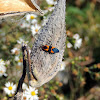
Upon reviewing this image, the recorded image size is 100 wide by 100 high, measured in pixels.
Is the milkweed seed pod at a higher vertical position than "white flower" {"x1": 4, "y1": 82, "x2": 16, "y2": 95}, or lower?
higher

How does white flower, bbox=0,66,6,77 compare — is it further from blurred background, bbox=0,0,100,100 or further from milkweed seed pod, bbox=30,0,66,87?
milkweed seed pod, bbox=30,0,66,87

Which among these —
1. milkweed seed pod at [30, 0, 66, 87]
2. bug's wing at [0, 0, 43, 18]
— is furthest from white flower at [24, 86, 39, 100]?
bug's wing at [0, 0, 43, 18]

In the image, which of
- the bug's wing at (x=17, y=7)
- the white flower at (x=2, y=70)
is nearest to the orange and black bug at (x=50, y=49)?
the bug's wing at (x=17, y=7)

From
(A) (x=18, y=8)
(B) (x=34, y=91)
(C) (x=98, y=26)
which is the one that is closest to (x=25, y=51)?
(A) (x=18, y=8)

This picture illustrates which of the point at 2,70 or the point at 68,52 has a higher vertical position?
the point at 2,70

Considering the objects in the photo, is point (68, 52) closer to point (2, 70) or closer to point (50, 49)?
point (2, 70)

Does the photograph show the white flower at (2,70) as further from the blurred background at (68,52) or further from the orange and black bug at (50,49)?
the orange and black bug at (50,49)

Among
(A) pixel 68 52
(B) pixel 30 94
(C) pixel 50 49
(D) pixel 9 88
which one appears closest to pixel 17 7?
(C) pixel 50 49
